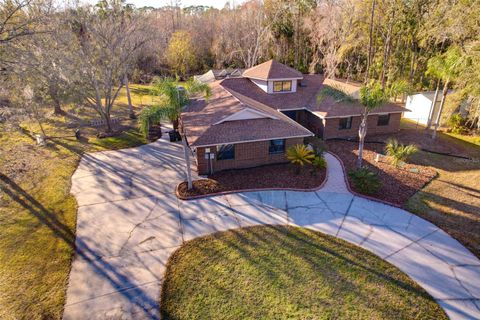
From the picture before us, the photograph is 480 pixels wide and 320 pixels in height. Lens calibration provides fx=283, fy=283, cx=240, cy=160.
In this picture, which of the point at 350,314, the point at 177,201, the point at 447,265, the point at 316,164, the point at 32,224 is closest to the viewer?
the point at 350,314

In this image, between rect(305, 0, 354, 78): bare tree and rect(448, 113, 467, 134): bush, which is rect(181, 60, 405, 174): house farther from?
rect(305, 0, 354, 78): bare tree

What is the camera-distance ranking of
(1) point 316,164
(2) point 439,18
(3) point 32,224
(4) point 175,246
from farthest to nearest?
(2) point 439,18
(1) point 316,164
(3) point 32,224
(4) point 175,246

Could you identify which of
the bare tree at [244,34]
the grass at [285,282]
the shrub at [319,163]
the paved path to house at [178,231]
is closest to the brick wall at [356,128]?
the paved path to house at [178,231]

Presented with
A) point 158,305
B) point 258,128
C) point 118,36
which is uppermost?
point 118,36

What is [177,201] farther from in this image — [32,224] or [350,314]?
[350,314]

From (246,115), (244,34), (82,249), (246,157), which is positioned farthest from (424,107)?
(244,34)

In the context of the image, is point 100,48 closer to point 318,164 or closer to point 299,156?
point 299,156

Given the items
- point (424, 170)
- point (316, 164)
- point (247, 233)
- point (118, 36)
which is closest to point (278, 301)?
point (247, 233)

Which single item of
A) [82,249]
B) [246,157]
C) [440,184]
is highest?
[246,157]
